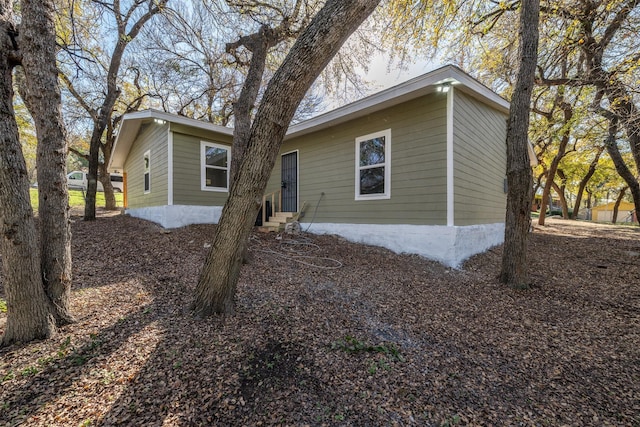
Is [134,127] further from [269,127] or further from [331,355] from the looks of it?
[331,355]

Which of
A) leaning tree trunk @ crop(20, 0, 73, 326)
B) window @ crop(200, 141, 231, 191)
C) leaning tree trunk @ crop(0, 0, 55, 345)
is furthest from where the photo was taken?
window @ crop(200, 141, 231, 191)

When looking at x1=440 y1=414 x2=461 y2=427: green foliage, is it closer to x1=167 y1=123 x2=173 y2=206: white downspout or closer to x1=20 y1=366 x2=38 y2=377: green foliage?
x1=20 y1=366 x2=38 y2=377: green foliage

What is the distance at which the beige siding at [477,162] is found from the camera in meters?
5.27

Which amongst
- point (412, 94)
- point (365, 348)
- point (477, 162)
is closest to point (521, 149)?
point (412, 94)

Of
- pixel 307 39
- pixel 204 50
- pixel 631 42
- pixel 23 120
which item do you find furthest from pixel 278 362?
pixel 23 120

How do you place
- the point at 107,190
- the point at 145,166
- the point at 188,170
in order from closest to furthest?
the point at 188,170 < the point at 145,166 < the point at 107,190

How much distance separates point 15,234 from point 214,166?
649cm

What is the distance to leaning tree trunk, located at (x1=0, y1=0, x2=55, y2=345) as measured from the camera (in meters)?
2.02

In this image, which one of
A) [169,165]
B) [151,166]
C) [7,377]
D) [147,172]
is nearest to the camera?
[7,377]

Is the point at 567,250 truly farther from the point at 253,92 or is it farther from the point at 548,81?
the point at 253,92

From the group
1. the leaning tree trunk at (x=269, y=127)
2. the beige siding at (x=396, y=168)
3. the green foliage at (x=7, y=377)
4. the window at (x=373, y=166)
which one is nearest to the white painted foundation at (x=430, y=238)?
the beige siding at (x=396, y=168)

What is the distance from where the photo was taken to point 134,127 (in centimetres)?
891

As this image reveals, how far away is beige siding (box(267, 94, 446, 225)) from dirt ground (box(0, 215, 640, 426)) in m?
1.83

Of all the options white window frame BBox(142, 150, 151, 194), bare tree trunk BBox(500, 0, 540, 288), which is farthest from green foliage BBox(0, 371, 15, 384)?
white window frame BBox(142, 150, 151, 194)
